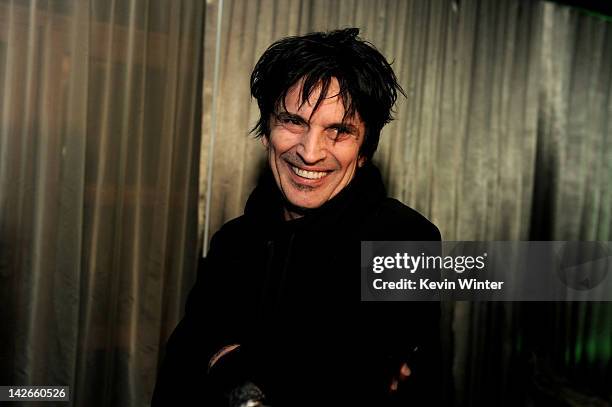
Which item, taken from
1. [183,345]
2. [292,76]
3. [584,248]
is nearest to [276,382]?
[183,345]

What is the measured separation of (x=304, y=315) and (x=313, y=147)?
409mm

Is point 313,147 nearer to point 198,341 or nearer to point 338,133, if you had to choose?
point 338,133

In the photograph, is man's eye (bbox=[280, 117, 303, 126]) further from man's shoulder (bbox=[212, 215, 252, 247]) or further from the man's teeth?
man's shoulder (bbox=[212, 215, 252, 247])

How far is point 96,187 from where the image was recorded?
2.55 meters

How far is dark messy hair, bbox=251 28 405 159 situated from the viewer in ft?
4.52

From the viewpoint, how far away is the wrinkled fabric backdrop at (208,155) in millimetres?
2453

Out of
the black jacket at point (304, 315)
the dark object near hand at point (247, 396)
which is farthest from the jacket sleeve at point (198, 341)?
the dark object near hand at point (247, 396)

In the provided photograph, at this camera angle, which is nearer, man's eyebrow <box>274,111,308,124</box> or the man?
the man

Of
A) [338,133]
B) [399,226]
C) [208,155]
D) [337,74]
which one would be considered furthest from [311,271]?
[208,155]

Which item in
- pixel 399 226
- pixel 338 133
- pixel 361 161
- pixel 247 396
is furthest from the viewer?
pixel 361 161

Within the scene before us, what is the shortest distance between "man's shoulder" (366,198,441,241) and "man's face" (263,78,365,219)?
0.17m

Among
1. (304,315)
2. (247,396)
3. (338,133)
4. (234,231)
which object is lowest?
(247,396)

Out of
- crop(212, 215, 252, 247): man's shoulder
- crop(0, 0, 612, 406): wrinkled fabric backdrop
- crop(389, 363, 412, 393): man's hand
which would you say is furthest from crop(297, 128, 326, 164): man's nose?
crop(0, 0, 612, 406): wrinkled fabric backdrop

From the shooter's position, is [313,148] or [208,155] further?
[208,155]
